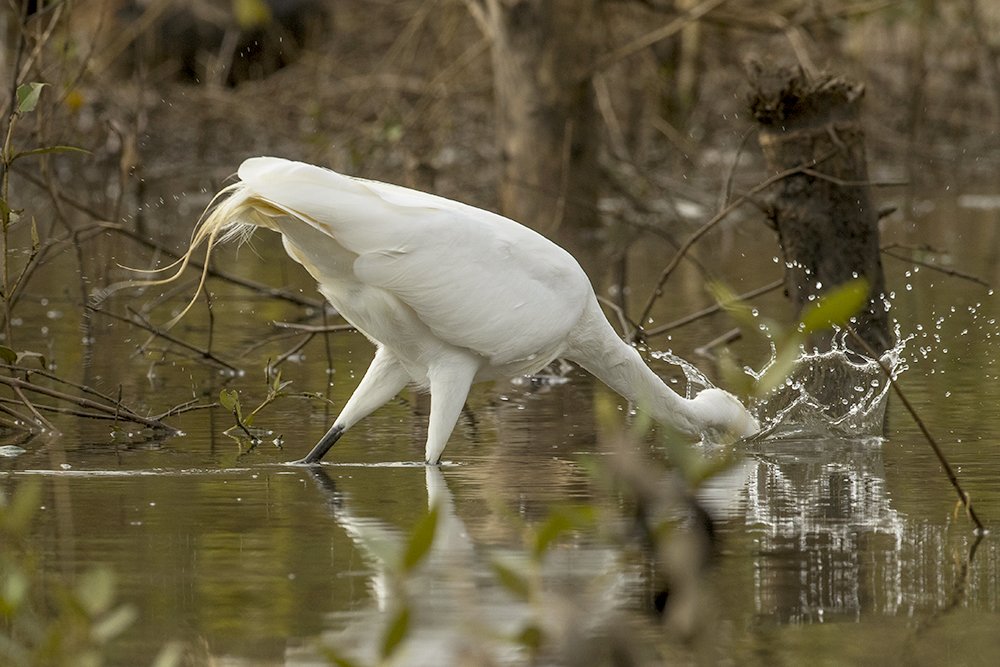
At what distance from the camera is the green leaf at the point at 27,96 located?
23.3 feet

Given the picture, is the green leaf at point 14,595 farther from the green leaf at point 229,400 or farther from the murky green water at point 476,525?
the green leaf at point 229,400

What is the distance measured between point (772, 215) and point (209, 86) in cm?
1223

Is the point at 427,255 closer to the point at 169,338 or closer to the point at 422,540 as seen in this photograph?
the point at 169,338

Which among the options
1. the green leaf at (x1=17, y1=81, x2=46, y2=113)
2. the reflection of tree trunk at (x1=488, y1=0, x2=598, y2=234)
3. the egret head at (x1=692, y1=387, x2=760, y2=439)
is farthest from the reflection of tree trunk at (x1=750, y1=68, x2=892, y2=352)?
the reflection of tree trunk at (x1=488, y1=0, x2=598, y2=234)

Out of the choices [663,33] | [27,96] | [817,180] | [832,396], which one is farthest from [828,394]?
[663,33]

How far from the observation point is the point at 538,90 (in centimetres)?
1594

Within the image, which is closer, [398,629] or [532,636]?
[398,629]

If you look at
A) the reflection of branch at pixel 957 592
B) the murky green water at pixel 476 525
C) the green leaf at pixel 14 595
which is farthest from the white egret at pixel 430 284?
the green leaf at pixel 14 595

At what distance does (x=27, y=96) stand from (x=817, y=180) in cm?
346

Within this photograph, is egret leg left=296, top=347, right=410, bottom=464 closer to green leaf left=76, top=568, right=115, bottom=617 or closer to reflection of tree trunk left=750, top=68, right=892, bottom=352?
reflection of tree trunk left=750, top=68, right=892, bottom=352

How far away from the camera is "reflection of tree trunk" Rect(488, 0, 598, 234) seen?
15688mm

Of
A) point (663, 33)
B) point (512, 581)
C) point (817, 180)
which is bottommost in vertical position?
point (512, 581)

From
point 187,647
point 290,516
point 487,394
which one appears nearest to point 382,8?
point 487,394

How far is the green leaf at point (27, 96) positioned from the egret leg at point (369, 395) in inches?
66.0
